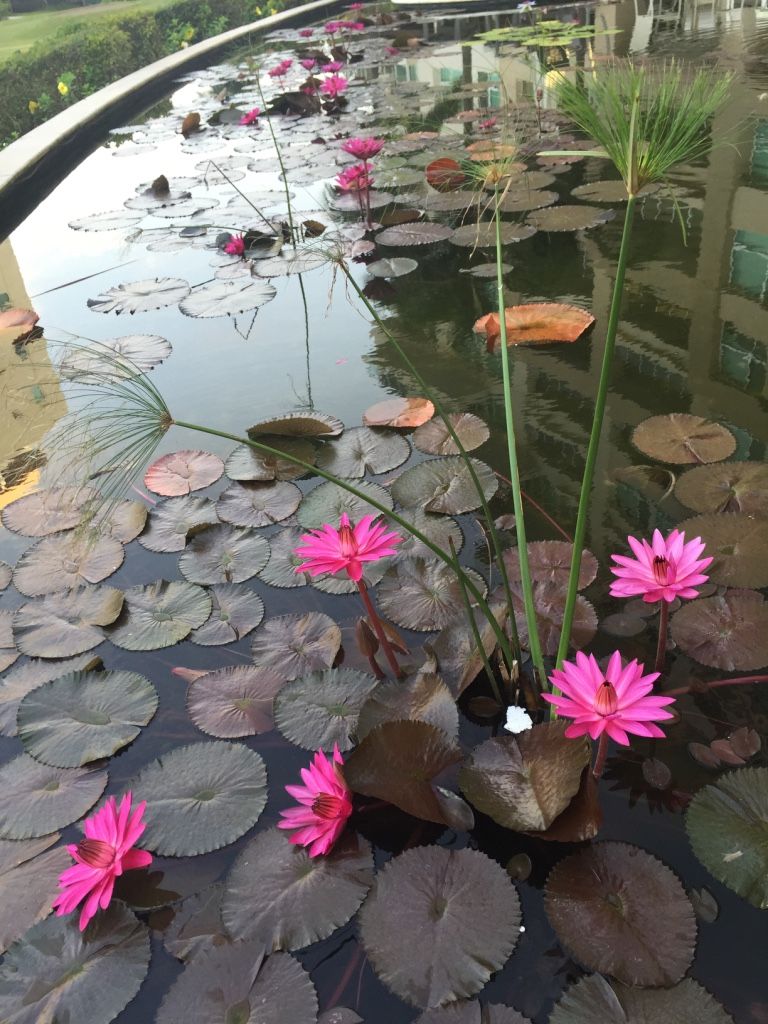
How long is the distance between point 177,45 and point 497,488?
11250 mm

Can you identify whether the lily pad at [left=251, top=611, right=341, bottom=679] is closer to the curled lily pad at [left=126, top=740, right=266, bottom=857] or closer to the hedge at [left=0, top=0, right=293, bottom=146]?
the curled lily pad at [left=126, top=740, right=266, bottom=857]

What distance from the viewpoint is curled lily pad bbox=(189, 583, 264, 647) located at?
4.48 feet

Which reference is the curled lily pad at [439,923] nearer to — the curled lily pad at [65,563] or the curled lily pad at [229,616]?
the curled lily pad at [229,616]

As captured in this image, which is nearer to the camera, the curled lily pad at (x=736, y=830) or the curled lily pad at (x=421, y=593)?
the curled lily pad at (x=736, y=830)

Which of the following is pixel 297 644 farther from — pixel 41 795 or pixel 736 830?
pixel 736 830

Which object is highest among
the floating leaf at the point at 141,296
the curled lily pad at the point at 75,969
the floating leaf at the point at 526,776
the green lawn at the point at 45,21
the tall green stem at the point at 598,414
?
the green lawn at the point at 45,21

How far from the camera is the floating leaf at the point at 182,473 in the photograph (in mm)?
1759

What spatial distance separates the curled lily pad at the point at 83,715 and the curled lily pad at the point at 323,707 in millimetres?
237

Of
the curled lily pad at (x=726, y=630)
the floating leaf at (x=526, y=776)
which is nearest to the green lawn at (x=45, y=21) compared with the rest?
the curled lily pad at (x=726, y=630)

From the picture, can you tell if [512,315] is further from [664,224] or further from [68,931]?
[68,931]

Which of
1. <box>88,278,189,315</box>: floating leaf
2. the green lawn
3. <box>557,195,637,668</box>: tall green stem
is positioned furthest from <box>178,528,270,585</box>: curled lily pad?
the green lawn

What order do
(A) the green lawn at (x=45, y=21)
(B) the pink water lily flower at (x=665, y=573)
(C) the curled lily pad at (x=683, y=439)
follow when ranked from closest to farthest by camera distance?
(B) the pink water lily flower at (x=665, y=573) → (C) the curled lily pad at (x=683, y=439) → (A) the green lawn at (x=45, y=21)

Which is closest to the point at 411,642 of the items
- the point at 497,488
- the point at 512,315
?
the point at 497,488

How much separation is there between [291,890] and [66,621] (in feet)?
2.39
